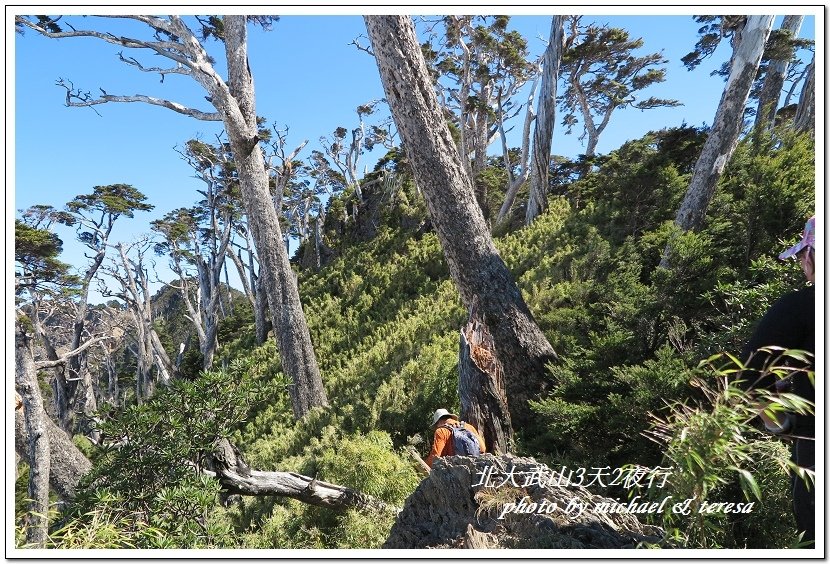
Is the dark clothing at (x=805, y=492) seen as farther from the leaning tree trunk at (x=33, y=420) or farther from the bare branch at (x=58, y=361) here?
the bare branch at (x=58, y=361)

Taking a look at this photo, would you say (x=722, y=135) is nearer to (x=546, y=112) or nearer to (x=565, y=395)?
(x=565, y=395)

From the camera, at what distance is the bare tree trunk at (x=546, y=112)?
10516 mm

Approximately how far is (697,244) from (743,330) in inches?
51.6

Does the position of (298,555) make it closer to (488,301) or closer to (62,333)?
(488,301)

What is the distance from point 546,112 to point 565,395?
27.5 ft

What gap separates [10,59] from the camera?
292cm

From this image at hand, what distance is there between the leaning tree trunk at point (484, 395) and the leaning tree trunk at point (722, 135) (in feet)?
11.2

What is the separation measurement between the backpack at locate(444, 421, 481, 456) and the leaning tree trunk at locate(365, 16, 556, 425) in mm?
1401

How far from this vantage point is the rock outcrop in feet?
7.70

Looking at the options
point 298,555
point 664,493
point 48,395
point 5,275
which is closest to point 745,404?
point 664,493

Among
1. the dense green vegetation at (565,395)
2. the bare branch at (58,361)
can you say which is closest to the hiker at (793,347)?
the dense green vegetation at (565,395)

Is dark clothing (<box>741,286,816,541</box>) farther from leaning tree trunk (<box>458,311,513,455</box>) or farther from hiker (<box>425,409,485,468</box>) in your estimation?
leaning tree trunk (<box>458,311,513,455</box>)

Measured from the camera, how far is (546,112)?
10.8 metres

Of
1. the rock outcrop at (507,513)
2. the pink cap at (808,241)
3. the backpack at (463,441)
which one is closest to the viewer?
the pink cap at (808,241)
